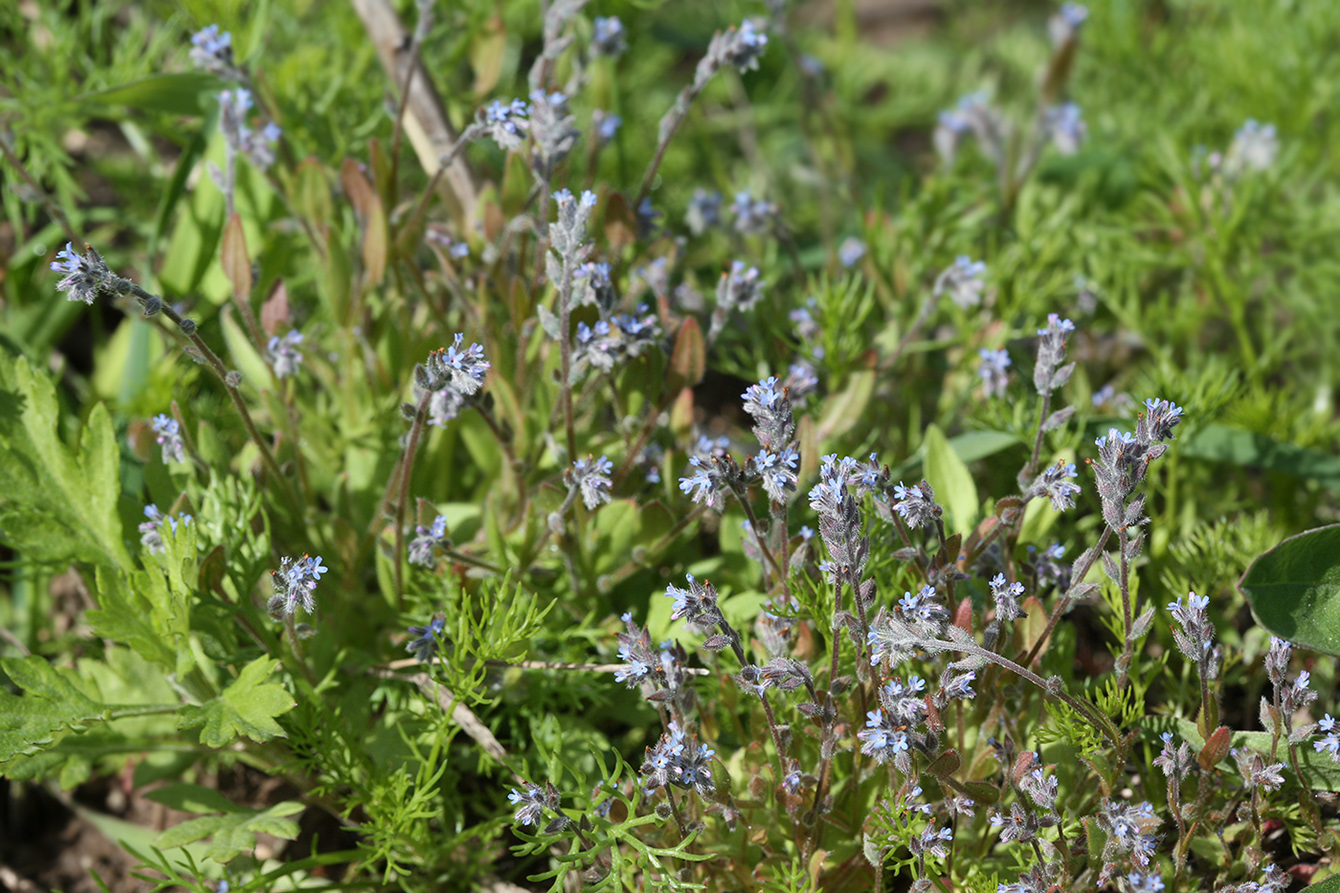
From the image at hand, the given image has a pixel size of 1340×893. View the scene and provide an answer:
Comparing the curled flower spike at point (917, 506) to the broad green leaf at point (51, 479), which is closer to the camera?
the curled flower spike at point (917, 506)

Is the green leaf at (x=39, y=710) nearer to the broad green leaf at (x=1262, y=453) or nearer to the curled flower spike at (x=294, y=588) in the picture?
the curled flower spike at (x=294, y=588)

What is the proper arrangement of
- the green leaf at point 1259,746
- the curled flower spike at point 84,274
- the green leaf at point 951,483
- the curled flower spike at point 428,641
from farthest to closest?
the green leaf at point 951,483 < the curled flower spike at point 428,641 < the green leaf at point 1259,746 < the curled flower spike at point 84,274

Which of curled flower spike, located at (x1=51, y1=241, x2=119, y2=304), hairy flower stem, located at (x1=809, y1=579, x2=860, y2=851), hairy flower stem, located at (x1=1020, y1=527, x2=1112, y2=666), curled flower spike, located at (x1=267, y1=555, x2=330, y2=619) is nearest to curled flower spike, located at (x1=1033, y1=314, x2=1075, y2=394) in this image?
hairy flower stem, located at (x1=1020, y1=527, x2=1112, y2=666)

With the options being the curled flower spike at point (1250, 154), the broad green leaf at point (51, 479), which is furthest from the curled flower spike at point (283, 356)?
the curled flower spike at point (1250, 154)

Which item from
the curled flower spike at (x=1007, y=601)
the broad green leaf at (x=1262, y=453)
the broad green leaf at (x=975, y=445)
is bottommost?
the broad green leaf at (x=1262, y=453)

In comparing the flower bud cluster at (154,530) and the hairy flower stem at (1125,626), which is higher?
the flower bud cluster at (154,530)

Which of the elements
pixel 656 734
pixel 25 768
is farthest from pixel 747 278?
pixel 25 768

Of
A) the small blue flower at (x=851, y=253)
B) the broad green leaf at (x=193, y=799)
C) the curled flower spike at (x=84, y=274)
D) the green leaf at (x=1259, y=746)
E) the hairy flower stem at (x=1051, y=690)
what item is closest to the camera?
the hairy flower stem at (x=1051, y=690)

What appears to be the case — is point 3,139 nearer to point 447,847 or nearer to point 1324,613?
point 447,847
